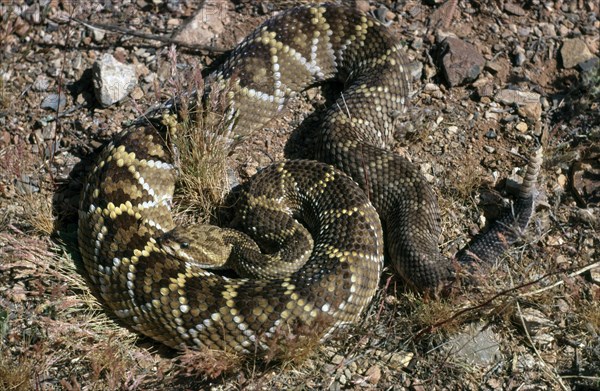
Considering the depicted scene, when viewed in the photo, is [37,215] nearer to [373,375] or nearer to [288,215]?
[288,215]

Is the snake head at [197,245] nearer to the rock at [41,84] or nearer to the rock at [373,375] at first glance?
the rock at [373,375]

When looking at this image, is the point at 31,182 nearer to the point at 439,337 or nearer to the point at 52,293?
the point at 52,293

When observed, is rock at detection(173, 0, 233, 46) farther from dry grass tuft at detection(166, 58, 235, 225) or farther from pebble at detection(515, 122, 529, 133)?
pebble at detection(515, 122, 529, 133)

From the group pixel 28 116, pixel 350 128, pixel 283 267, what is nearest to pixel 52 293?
pixel 283 267

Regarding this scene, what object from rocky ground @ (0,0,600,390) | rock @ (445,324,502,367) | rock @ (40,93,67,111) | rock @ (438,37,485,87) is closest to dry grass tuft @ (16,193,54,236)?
rocky ground @ (0,0,600,390)

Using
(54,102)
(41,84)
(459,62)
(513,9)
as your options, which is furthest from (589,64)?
(41,84)

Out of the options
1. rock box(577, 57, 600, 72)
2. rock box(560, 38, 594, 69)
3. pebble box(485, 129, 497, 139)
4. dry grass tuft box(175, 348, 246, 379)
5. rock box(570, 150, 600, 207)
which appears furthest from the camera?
rock box(560, 38, 594, 69)

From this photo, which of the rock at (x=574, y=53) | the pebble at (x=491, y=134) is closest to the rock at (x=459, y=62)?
the pebble at (x=491, y=134)

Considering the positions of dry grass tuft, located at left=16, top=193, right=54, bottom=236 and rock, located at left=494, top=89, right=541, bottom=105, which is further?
rock, located at left=494, top=89, right=541, bottom=105
